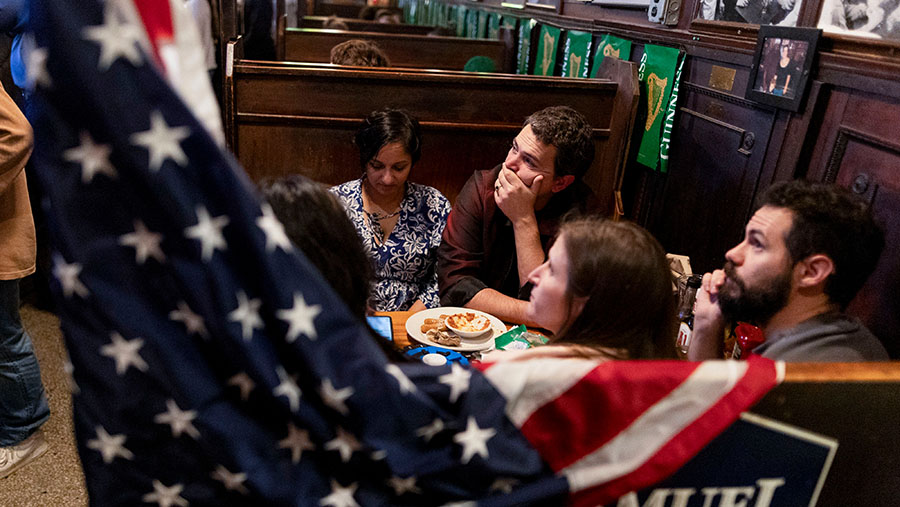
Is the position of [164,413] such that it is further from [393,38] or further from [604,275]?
[393,38]

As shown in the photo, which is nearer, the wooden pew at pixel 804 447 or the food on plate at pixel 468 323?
the wooden pew at pixel 804 447

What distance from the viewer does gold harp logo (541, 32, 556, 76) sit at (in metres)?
4.62

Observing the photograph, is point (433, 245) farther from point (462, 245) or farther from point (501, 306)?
point (501, 306)

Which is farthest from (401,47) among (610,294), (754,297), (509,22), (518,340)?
(610,294)

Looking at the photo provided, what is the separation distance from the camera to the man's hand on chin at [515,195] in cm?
233

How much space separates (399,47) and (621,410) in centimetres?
442

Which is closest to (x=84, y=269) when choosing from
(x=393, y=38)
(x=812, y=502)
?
(x=812, y=502)

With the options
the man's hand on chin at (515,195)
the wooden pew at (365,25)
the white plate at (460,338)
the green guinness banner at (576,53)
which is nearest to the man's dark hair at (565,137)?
the man's hand on chin at (515,195)

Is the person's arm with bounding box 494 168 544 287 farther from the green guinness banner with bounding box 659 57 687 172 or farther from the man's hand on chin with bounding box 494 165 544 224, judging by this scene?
the green guinness banner with bounding box 659 57 687 172

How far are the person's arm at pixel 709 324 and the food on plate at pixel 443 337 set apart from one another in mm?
656

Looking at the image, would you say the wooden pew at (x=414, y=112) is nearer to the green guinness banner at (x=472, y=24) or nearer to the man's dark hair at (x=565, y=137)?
the man's dark hair at (x=565, y=137)

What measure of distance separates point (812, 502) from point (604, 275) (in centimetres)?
54

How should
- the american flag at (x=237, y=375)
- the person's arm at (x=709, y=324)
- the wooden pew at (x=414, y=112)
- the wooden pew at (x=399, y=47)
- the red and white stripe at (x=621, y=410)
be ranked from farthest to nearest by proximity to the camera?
the wooden pew at (x=399, y=47)
the wooden pew at (x=414, y=112)
the person's arm at (x=709, y=324)
the red and white stripe at (x=621, y=410)
the american flag at (x=237, y=375)

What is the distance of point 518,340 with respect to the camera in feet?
Answer: 5.84
